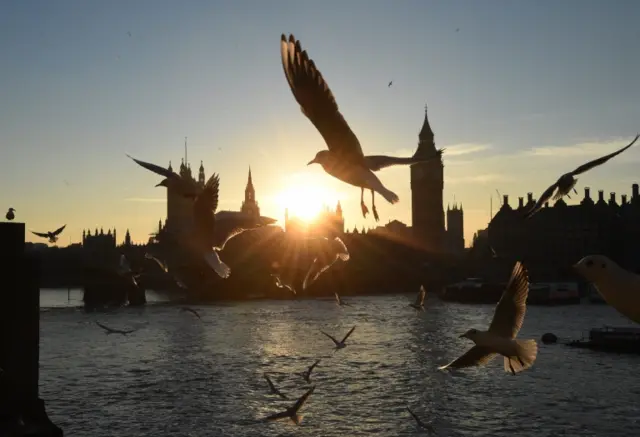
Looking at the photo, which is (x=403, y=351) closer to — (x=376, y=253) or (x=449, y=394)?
(x=449, y=394)

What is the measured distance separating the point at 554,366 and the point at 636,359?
6.19 meters

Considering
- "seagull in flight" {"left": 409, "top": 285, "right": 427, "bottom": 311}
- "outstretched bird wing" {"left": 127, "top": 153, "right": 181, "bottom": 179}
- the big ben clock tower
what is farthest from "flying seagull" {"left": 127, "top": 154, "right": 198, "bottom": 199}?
the big ben clock tower

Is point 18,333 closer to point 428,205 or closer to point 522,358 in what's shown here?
point 522,358

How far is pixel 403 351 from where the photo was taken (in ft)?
155

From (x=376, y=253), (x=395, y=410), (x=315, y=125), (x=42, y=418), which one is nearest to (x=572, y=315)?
(x=395, y=410)

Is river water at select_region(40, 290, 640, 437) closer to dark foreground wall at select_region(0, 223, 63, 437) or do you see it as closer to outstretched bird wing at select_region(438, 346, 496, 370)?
dark foreground wall at select_region(0, 223, 63, 437)

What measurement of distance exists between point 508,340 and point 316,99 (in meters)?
3.55

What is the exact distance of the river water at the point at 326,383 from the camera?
1085 inches

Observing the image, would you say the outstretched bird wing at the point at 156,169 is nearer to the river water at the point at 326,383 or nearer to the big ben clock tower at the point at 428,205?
the river water at the point at 326,383

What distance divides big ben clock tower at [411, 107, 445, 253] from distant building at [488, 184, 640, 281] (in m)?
42.3

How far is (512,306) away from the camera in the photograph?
714 cm

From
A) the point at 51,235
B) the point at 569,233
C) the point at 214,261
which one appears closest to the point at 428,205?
the point at 569,233

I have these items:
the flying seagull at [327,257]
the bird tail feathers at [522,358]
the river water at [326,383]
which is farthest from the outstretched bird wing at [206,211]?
the river water at [326,383]

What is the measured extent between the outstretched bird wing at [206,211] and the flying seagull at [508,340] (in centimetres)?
300
